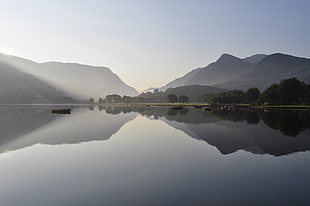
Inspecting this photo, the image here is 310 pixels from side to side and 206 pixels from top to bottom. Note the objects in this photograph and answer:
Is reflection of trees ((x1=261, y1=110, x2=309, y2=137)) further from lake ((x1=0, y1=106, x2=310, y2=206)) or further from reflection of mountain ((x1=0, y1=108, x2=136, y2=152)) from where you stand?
reflection of mountain ((x1=0, y1=108, x2=136, y2=152))

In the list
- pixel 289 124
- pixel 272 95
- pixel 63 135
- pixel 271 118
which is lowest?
pixel 63 135

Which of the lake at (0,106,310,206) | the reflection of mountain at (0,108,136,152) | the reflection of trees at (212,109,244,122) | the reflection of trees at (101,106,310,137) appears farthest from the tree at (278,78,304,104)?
the lake at (0,106,310,206)

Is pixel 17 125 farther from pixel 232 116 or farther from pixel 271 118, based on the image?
pixel 271 118

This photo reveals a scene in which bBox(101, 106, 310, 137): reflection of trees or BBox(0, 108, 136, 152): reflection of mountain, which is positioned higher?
BBox(101, 106, 310, 137): reflection of trees

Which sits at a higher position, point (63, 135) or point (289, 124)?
point (289, 124)

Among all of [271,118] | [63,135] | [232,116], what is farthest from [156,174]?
[232,116]

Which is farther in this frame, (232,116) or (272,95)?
(272,95)

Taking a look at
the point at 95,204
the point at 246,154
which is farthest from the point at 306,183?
the point at 95,204

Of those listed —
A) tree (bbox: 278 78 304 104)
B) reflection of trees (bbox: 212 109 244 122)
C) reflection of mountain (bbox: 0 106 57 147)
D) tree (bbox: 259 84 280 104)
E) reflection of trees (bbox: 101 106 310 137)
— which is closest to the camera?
reflection of mountain (bbox: 0 106 57 147)

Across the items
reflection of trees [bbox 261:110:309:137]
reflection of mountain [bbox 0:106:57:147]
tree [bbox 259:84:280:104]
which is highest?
tree [bbox 259:84:280:104]

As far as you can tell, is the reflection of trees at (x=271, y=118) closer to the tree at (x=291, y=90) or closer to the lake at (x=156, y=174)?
the lake at (x=156, y=174)

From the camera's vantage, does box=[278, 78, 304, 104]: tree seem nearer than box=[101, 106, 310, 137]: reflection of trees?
No

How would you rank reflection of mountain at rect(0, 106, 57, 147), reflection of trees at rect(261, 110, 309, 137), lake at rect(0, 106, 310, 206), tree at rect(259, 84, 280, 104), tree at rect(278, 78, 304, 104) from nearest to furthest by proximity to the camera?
lake at rect(0, 106, 310, 206)
reflection of mountain at rect(0, 106, 57, 147)
reflection of trees at rect(261, 110, 309, 137)
tree at rect(278, 78, 304, 104)
tree at rect(259, 84, 280, 104)

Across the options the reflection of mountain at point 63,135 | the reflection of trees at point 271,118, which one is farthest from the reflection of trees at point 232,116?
the reflection of mountain at point 63,135
